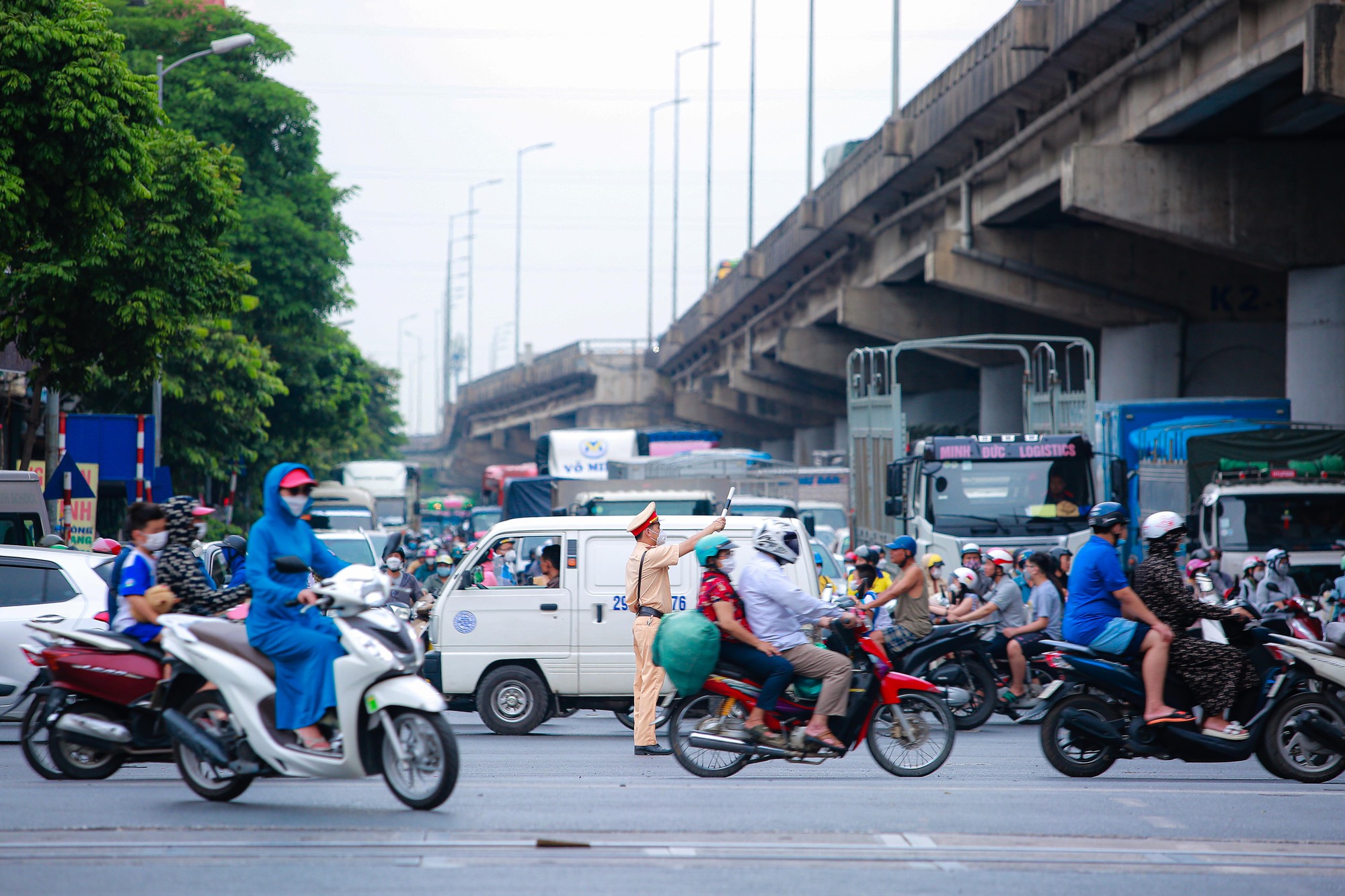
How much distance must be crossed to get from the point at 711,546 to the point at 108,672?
3.43 m

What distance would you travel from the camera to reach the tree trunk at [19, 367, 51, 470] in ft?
63.8

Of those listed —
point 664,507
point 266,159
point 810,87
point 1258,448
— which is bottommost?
point 664,507

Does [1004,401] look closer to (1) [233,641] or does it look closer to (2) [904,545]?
(2) [904,545]

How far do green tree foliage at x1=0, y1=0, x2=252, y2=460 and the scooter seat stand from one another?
28.2 ft

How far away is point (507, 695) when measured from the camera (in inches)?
515

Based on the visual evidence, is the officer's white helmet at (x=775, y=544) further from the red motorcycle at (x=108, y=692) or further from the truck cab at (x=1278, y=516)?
the truck cab at (x=1278, y=516)

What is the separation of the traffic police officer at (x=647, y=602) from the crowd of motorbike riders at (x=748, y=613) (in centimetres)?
132

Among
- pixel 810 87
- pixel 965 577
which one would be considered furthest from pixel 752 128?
pixel 965 577

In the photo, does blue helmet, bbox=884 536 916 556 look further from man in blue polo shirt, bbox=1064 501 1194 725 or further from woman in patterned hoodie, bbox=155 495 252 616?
woman in patterned hoodie, bbox=155 495 252 616

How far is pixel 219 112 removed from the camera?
35.0 meters

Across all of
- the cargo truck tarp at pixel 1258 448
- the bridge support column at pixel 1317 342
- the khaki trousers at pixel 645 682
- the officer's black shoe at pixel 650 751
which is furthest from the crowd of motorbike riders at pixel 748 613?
the bridge support column at pixel 1317 342

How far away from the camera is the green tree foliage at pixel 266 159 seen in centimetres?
3425

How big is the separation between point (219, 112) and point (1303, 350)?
23316 mm

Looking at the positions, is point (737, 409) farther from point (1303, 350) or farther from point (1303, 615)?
point (1303, 615)
